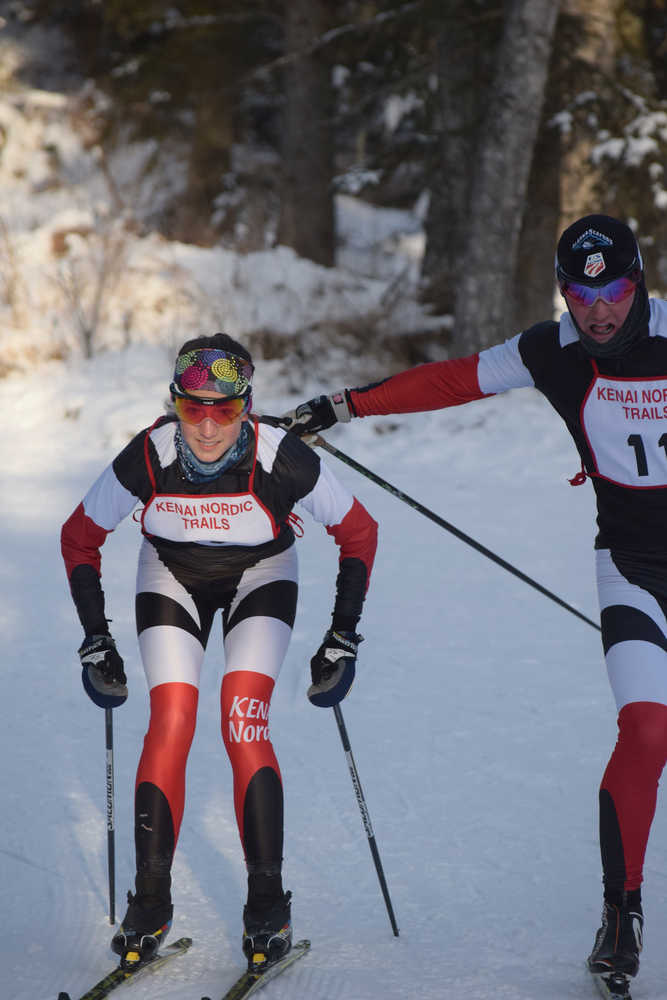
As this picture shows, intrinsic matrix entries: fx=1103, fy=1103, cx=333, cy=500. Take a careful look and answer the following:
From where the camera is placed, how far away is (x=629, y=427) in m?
3.22

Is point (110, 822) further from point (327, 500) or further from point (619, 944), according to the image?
point (619, 944)

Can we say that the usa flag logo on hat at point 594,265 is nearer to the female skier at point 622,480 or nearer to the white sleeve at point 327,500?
the female skier at point 622,480

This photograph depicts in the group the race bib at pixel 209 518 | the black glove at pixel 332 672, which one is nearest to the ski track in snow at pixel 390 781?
the black glove at pixel 332 672

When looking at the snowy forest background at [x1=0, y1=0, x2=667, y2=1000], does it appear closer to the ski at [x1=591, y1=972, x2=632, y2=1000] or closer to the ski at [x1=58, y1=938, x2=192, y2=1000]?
the ski at [x1=58, y1=938, x2=192, y2=1000]

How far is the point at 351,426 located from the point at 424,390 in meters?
6.41

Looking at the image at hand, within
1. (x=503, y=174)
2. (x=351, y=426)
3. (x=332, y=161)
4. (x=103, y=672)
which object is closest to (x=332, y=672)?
(x=103, y=672)

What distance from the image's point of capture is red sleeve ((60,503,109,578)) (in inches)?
136

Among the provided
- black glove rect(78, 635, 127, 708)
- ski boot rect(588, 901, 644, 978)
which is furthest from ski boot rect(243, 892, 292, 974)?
ski boot rect(588, 901, 644, 978)

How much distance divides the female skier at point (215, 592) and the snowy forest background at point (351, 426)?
15.0 inches

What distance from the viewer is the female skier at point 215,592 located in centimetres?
322

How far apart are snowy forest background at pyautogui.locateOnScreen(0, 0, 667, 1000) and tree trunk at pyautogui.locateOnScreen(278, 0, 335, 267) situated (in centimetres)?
4

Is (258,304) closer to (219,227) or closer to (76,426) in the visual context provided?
(76,426)

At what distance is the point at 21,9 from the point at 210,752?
1602 cm

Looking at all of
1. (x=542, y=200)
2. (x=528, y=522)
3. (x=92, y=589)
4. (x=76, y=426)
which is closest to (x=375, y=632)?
(x=528, y=522)
